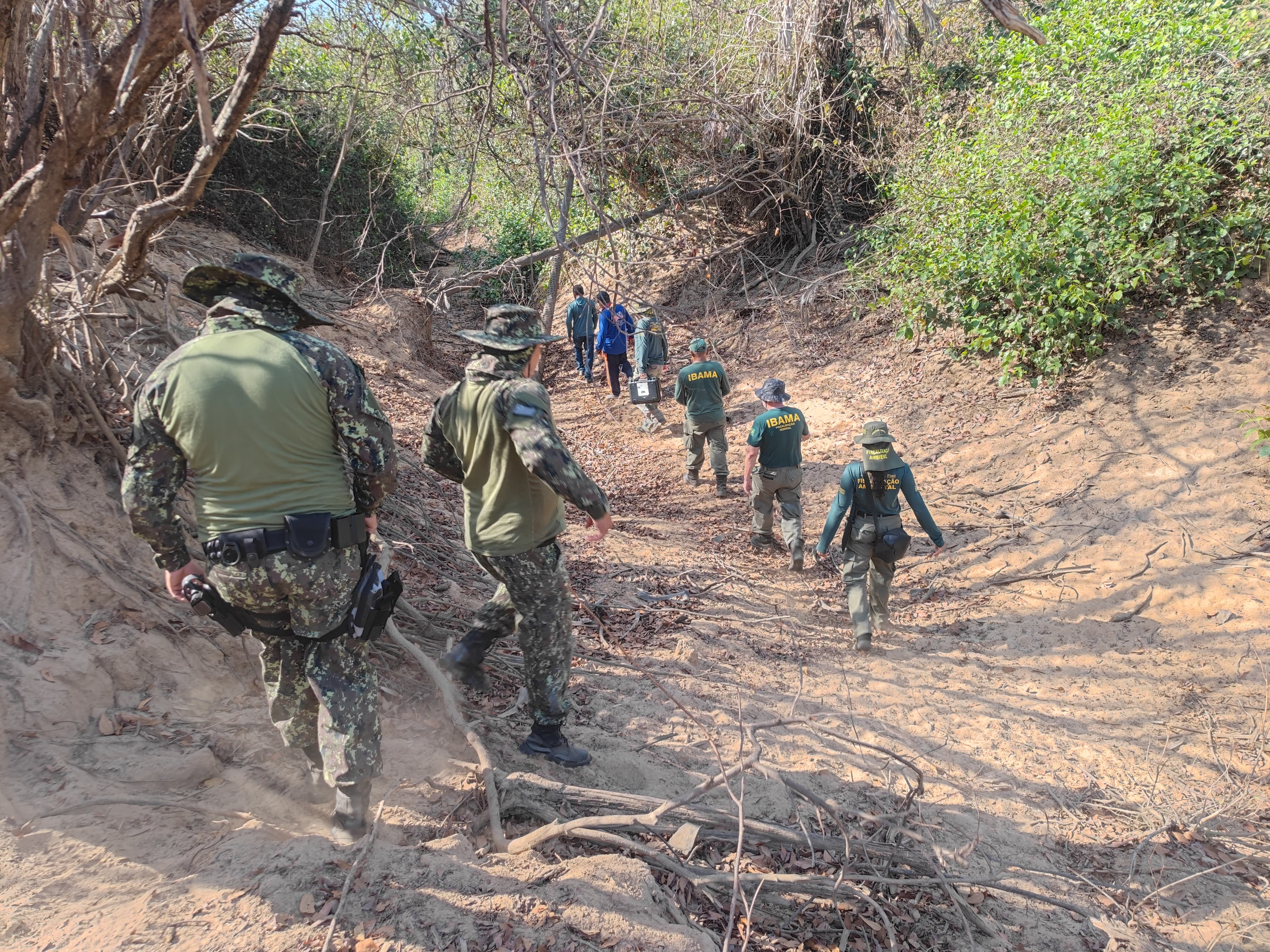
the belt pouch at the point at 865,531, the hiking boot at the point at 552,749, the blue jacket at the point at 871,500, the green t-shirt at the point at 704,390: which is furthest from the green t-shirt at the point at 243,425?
the green t-shirt at the point at 704,390

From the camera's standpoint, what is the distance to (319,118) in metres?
10.6

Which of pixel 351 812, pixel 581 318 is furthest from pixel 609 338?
pixel 351 812

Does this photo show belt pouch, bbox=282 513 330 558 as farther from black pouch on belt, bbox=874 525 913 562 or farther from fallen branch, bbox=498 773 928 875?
black pouch on belt, bbox=874 525 913 562

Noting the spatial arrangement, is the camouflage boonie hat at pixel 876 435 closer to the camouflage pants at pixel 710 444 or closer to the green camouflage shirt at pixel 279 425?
the camouflage pants at pixel 710 444

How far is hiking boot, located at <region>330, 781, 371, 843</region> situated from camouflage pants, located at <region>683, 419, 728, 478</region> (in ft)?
20.2

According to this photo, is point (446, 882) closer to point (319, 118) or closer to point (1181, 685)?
point (1181, 685)

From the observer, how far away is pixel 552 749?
11.3 feet

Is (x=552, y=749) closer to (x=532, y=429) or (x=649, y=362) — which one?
(x=532, y=429)

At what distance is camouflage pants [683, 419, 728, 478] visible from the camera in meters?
8.34

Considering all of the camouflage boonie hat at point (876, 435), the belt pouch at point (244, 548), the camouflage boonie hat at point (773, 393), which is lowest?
the belt pouch at point (244, 548)

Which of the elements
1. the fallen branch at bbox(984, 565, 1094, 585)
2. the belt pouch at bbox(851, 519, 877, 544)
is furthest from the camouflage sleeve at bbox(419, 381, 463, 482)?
the fallen branch at bbox(984, 565, 1094, 585)

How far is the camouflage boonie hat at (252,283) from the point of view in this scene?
262 centimetres

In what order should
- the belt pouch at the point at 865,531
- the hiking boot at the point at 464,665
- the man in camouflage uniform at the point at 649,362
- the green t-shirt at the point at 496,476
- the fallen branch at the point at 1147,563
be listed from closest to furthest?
the green t-shirt at the point at 496,476 < the hiking boot at the point at 464,665 < the belt pouch at the point at 865,531 < the fallen branch at the point at 1147,563 < the man in camouflage uniform at the point at 649,362

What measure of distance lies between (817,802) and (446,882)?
1.48 meters
